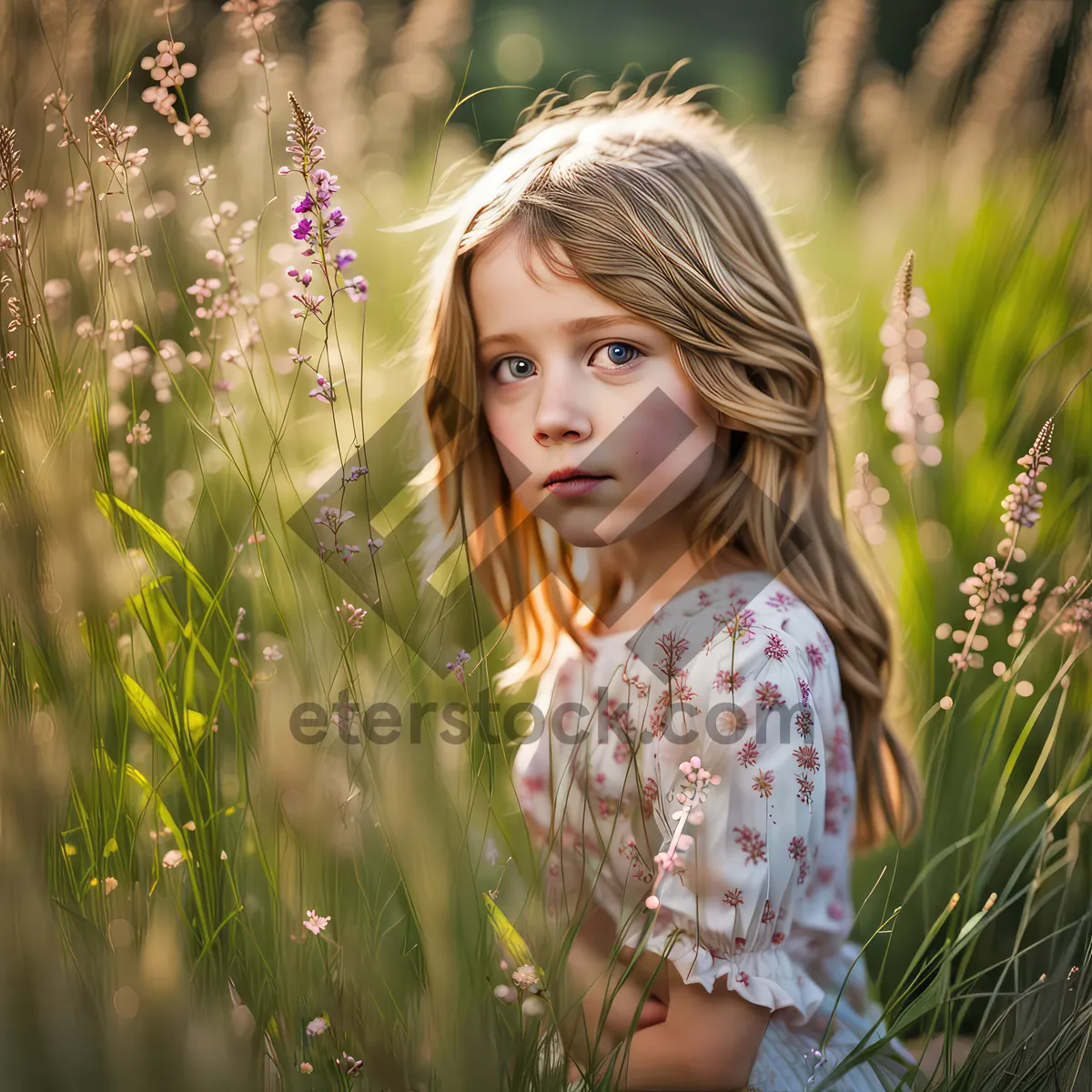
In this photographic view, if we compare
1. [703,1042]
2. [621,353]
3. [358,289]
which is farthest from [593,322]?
[703,1042]

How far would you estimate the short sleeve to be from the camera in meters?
0.76

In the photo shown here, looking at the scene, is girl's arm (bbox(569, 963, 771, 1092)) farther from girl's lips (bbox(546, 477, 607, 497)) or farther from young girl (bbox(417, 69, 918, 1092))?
girl's lips (bbox(546, 477, 607, 497))

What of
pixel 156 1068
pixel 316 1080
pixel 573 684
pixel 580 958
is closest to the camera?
pixel 156 1068

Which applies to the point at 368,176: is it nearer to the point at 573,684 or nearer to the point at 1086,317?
the point at 573,684

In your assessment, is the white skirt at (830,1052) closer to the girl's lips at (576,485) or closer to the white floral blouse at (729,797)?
the white floral blouse at (729,797)

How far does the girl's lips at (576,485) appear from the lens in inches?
32.1

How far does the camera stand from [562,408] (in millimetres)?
793

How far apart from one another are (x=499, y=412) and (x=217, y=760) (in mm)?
344

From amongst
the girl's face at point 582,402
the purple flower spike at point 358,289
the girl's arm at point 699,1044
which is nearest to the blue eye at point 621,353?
the girl's face at point 582,402

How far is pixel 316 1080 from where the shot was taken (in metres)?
0.69

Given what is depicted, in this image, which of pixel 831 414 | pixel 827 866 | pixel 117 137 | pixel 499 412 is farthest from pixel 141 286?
pixel 827 866

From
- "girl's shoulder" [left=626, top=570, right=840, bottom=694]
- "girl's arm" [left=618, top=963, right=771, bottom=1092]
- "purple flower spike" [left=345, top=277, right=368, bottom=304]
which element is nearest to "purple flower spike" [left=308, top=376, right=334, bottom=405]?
"purple flower spike" [left=345, top=277, right=368, bottom=304]

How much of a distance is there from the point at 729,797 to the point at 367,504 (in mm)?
336

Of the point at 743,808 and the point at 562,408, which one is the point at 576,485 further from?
the point at 743,808
